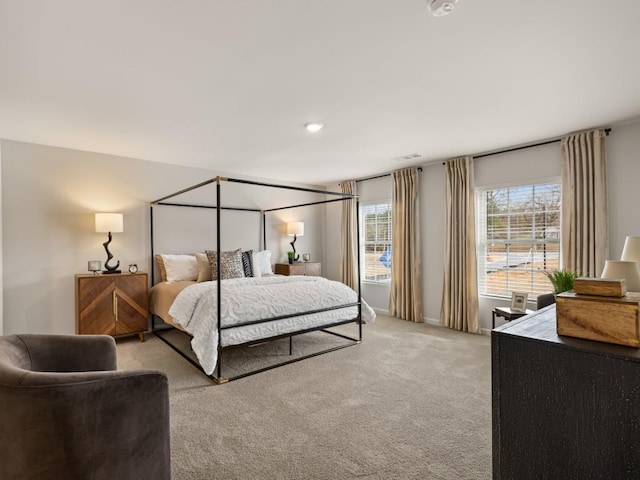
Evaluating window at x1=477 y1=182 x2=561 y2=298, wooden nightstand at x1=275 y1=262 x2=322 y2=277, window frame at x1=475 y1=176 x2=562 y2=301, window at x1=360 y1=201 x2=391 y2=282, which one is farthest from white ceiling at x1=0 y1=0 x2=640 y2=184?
wooden nightstand at x1=275 y1=262 x2=322 y2=277

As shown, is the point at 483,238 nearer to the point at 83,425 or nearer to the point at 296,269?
the point at 296,269

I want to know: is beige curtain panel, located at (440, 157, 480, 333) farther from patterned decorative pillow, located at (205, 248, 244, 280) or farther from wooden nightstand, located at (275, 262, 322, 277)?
patterned decorative pillow, located at (205, 248, 244, 280)

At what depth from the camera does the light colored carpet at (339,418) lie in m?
1.90

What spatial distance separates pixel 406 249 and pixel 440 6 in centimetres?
399

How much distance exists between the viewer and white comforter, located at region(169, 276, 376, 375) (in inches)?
120

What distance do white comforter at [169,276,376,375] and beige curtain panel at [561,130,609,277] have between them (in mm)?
2479

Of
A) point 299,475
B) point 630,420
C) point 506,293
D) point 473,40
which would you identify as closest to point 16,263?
point 299,475

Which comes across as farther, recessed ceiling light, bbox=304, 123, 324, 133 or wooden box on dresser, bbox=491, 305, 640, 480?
recessed ceiling light, bbox=304, 123, 324, 133

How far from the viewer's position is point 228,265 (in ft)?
14.8

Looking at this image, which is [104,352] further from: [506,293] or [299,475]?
[506,293]

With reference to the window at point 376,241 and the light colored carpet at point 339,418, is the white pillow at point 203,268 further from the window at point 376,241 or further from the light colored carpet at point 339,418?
the window at point 376,241

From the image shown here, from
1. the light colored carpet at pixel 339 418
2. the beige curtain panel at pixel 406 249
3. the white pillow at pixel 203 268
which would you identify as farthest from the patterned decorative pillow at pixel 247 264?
the beige curtain panel at pixel 406 249

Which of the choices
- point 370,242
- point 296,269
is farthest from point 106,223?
point 370,242

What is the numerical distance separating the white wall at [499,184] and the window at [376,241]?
21 cm
